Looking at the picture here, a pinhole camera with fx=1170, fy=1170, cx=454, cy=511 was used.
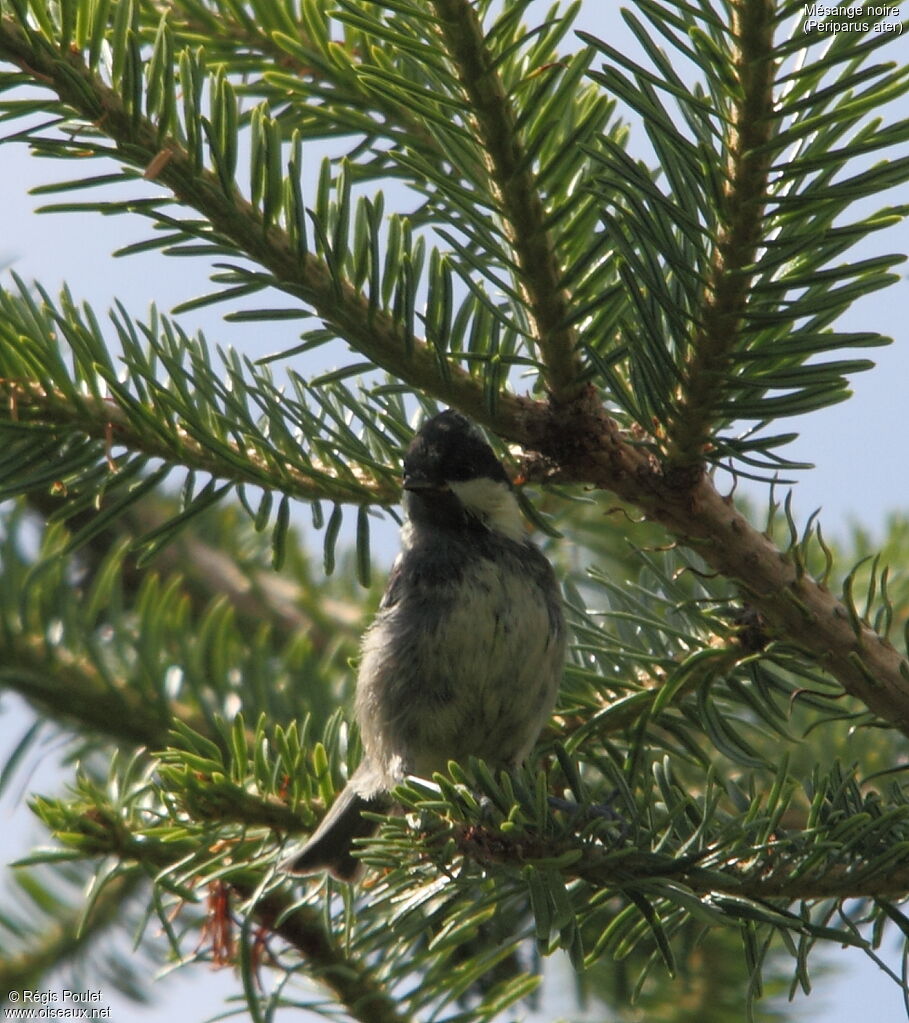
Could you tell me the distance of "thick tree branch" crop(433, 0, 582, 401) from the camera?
2.61 ft

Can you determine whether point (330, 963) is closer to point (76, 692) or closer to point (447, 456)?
point (76, 692)

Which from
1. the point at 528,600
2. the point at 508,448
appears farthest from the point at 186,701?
the point at 508,448

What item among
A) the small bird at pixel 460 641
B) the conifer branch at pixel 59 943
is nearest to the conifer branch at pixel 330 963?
the small bird at pixel 460 641

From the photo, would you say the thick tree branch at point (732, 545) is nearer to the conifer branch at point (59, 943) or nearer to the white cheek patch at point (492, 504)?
the white cheek patch at point (492, 504)

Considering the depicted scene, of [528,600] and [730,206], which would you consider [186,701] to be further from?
[730,206]

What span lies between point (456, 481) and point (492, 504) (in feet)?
0.60

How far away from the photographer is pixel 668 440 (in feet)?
3.19

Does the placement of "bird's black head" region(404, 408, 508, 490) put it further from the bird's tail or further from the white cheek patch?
the bird's tail

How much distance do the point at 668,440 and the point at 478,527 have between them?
0.78 m

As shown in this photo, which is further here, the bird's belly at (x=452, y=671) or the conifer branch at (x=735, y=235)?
the bird's belly at (x=452, y=671)

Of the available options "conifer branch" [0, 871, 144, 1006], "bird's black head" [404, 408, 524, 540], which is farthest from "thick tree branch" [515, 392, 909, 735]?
"conifer branch" [0, 871, 144, 1006]

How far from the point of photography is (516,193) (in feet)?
2.90

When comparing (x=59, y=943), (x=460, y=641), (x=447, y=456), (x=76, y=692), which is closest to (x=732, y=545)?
(x=447, y=456)

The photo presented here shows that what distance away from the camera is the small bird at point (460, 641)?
1.49 metres
